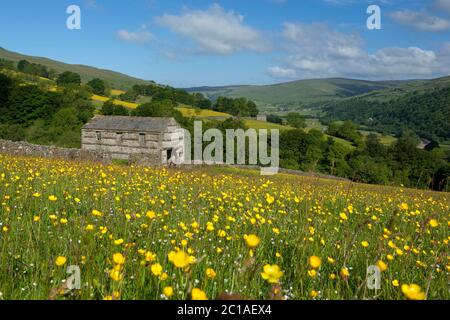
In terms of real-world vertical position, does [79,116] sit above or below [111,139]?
above

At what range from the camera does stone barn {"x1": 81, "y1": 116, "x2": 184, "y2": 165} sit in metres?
37.5

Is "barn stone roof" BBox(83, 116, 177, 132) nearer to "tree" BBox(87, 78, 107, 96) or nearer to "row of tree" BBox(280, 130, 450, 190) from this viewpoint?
"row of tree" BBox(280, 130, 450, 190)

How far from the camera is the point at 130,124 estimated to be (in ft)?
127

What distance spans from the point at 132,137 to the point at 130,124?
5.18 feet

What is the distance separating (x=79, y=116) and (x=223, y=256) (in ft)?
231

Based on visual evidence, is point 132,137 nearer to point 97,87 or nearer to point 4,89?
point 4,89

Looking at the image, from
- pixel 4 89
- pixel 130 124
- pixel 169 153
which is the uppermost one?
pixel 4 89

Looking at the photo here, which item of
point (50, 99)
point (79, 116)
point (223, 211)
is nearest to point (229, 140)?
point (79, 116)

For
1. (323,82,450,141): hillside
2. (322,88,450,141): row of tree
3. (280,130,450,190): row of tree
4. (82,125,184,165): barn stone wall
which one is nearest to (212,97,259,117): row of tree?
(280,130,450,190): row of tree

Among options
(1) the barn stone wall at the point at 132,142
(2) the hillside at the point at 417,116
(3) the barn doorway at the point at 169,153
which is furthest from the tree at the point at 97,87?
(2) the hillside at the point at 417,116

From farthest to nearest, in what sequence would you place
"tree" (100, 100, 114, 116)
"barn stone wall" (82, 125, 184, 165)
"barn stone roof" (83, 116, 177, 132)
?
"tree" (100, 100, 114, 116) → "barn stone roof" (83, 116, 177, 132) → "barn stone wall" (82, 125, 184, 165)

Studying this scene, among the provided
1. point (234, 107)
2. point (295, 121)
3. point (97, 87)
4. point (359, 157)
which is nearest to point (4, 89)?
point (97, 87)

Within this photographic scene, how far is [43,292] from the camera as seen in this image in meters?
2.56
